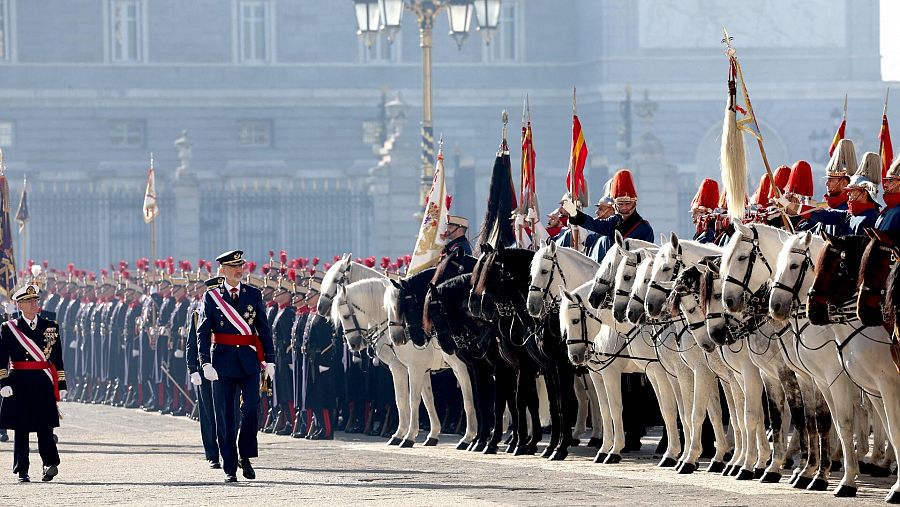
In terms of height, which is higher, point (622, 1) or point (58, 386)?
point (622, 1)

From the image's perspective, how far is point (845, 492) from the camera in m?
13.5

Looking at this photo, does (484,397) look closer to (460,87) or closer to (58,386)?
(58,386)

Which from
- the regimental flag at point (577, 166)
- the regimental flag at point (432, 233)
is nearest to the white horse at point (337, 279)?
the regimental flag at point (432, 233)

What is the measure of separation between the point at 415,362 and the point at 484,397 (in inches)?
48.4

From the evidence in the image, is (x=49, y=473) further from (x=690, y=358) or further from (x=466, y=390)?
(x=690, y=358)

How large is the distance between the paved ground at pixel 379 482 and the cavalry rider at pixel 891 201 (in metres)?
1.63

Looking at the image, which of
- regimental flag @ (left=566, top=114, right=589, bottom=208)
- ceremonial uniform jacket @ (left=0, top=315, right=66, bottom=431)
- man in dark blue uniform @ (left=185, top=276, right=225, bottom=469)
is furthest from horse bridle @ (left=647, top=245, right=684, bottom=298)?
ceremonial uniform jacket @ (left=0, top=315, right=66, bottom=431)

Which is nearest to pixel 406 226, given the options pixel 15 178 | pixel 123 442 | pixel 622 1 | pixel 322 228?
pixel 322 228

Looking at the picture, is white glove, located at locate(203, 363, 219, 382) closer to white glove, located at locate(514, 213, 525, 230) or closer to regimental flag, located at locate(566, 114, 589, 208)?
white glove, located at locate(514, 213, 525, 230)

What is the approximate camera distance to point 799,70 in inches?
2477

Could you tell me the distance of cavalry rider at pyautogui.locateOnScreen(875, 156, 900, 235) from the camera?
13.2 meters

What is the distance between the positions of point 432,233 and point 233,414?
5.29 meters

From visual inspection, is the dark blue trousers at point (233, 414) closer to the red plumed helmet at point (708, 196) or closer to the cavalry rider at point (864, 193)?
the red plumed helmet at point (708, 196)

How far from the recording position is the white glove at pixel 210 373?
15078mm
